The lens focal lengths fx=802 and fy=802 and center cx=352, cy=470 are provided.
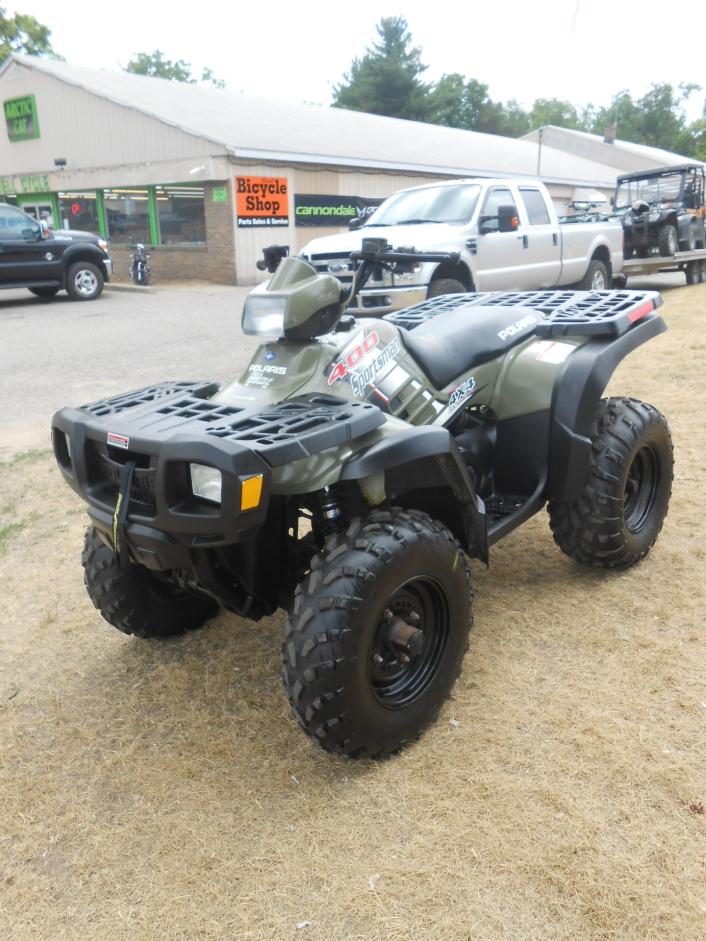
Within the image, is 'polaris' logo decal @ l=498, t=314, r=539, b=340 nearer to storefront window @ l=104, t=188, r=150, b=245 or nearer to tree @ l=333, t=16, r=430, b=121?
storefront window @ l=104, t=188, r=150, b=245

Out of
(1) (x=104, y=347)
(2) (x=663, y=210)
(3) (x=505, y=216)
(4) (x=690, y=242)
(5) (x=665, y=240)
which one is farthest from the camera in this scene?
(4) (x=690, y=242)

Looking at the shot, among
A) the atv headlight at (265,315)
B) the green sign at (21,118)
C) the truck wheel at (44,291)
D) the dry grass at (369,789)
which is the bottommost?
the truck wheel at (44,291)

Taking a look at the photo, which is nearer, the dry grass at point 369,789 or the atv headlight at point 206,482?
the dry grass at point 369,789

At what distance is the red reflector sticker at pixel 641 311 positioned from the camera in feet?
11.9

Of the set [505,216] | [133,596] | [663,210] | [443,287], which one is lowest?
[133,596]

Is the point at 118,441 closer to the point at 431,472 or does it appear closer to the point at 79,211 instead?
the point at 431,472

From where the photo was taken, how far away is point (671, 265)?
14.2 metres

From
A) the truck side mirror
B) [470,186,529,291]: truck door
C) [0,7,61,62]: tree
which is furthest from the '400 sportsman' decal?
[0,7,61,62]: tree

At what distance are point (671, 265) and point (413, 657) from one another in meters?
13.5

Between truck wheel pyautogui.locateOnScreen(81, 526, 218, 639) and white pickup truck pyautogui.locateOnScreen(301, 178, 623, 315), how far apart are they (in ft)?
14.9

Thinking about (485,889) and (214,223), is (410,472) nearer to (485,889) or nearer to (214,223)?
(485,889)

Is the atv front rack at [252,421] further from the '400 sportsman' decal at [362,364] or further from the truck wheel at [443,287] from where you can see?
the truck wheel at [443,287]

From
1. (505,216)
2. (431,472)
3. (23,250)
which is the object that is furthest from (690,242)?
(431,472)

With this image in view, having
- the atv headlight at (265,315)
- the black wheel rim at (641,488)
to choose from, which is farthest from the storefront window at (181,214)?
the atv headlight at (265,315)
